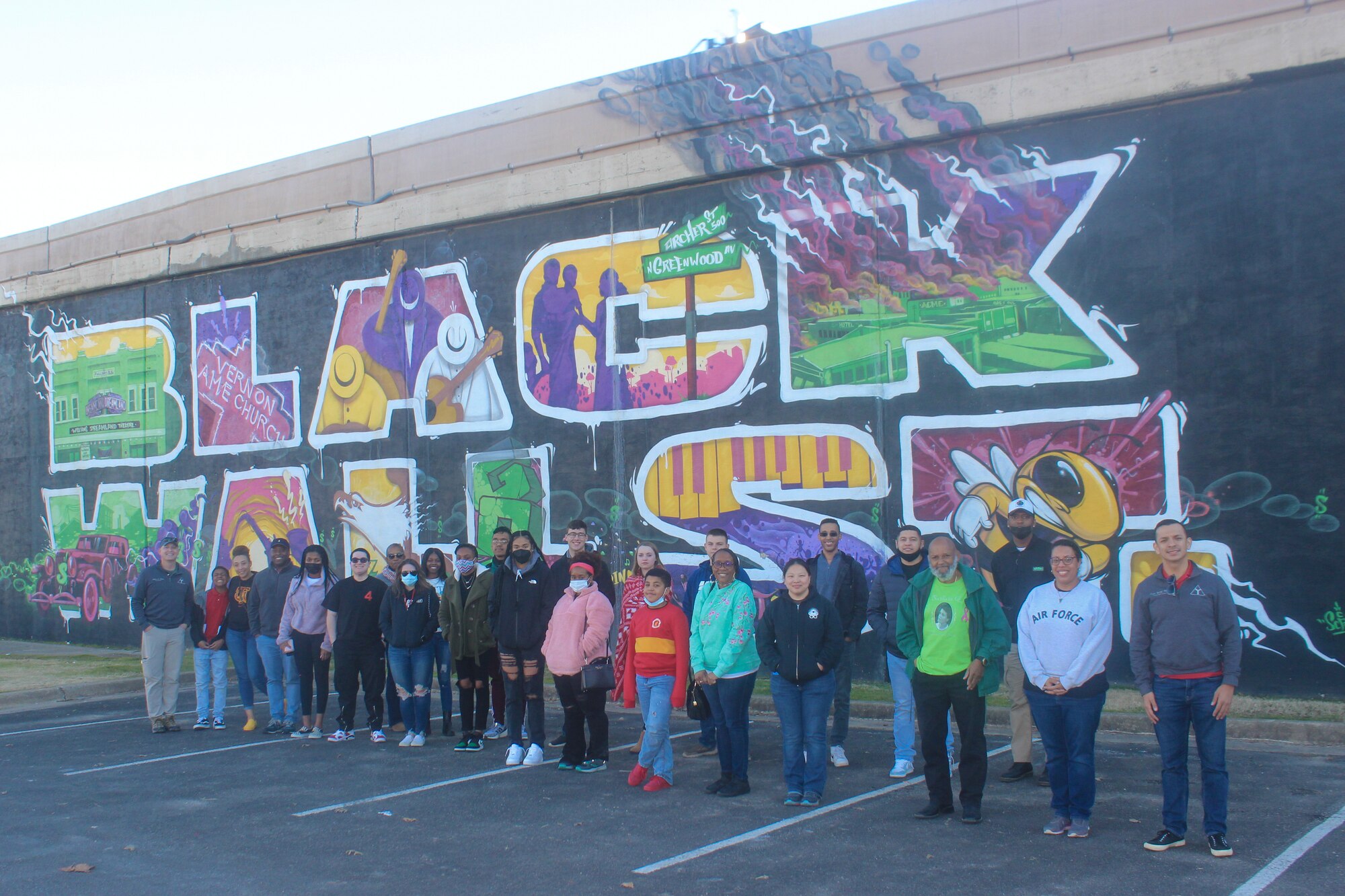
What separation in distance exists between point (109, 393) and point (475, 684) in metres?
14.2

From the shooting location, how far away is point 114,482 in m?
21.2

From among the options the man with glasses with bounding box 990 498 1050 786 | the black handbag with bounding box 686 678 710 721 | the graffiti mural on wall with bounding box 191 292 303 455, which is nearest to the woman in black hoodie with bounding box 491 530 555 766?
the black handbag with bounding box 686 678 710 721

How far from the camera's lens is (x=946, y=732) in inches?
294

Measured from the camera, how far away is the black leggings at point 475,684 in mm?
10375

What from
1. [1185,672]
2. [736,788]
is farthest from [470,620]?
[1185,672]

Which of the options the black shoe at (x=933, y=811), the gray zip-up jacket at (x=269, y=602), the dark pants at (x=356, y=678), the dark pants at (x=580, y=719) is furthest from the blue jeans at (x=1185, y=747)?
the gray zip-up jacket at (x=269, y=602)

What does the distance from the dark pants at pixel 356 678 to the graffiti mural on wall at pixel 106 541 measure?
33.5 feet

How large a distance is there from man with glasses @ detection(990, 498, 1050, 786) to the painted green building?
1632cm

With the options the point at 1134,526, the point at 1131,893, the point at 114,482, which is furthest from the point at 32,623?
the point at 1131,893

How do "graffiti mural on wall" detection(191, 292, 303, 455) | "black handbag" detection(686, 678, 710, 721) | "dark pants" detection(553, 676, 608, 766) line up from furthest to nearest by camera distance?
1. "graffiti mural on wall" detection(191, 292, 303, 455)
2. "black handbag" detection(686, 678, 710, 721)
3. "dark pants" detection(553, 676, 608, 766)

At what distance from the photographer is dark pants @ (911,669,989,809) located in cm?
721

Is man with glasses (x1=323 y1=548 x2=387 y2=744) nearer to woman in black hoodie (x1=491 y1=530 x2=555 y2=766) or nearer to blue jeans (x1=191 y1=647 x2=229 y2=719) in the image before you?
blue jeans (x1=191 y1=647 x2=229 y2=719)

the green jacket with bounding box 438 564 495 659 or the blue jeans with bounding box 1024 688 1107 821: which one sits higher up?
the green jacket with bounding box 438 564 495 659

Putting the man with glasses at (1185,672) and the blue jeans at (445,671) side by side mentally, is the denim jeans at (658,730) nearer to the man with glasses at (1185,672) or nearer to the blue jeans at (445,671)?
the blue jeans at (445,671)
